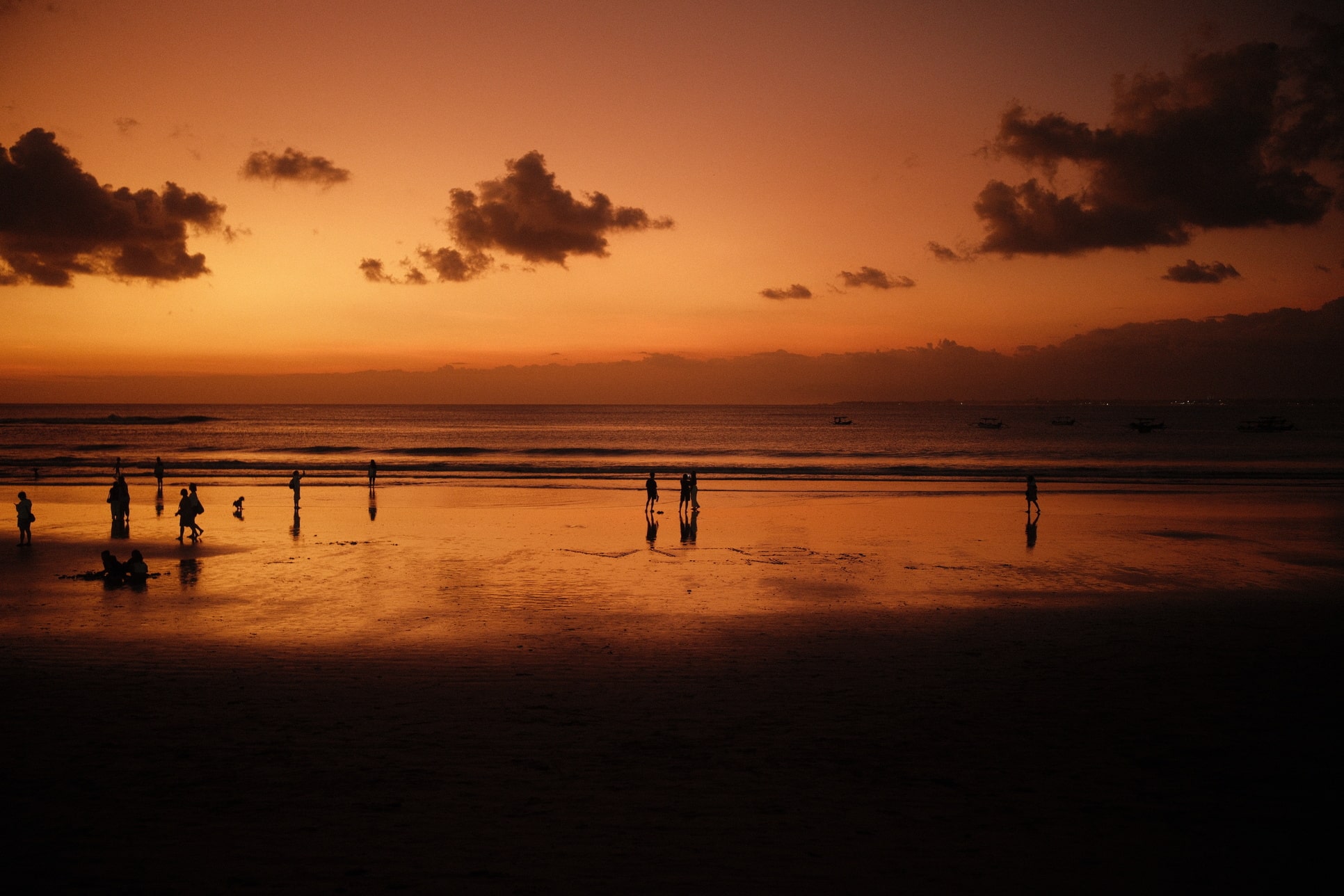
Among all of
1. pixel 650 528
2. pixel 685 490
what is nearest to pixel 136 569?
pixel 650 528

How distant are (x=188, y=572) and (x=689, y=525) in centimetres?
1387

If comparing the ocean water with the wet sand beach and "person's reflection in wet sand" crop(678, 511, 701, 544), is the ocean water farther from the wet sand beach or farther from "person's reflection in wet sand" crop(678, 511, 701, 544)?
the wet sand beach

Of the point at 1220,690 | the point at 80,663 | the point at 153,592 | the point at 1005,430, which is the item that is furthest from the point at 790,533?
the point at 1005,430

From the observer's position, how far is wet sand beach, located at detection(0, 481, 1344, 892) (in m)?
6.32

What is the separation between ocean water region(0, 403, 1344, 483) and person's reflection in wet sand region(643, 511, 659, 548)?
21.1 meters

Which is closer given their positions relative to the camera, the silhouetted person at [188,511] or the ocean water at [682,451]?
the silhouetted person at [188,511]

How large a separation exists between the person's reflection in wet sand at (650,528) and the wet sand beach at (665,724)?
3.68m

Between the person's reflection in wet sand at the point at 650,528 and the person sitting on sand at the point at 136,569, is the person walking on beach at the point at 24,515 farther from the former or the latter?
the person's reflection in wet sand at the point at 650,528

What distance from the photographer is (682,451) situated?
3344 inches

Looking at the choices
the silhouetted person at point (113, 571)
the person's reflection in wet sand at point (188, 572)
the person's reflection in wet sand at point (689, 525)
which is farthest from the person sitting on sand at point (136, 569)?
the person's reflection in wet sand at point (689, 525)

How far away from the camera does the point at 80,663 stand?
10.8 m

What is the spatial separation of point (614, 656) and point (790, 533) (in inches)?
538

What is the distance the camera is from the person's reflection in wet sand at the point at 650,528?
23070 millimetres

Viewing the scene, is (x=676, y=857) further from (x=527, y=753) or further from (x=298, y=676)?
(x=298, y=676)
